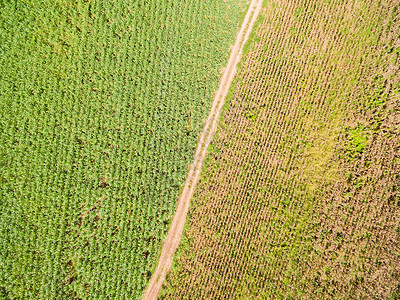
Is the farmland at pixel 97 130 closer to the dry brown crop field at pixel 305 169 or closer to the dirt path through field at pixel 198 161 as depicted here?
the dirt path through field at pixel 198 161

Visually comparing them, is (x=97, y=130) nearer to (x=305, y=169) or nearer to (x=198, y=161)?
(x=198, y=161)

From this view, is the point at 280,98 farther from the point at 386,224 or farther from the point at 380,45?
the point at 386,224

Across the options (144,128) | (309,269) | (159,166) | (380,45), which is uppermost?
(380,45)

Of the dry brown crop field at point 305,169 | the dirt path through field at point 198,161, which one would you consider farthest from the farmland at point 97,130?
the dry brown crop field at point 305,169

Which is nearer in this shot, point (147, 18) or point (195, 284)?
point (195, 284)

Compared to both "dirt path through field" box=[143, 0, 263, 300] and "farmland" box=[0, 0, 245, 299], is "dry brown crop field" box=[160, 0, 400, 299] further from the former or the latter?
"farmland" box=[0, 0, 245, 299]

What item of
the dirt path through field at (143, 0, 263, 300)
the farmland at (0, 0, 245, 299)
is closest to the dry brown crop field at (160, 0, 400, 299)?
the dirt path through field at (143, 0, 263, 300)

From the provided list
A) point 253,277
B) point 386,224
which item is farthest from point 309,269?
point 386,224
